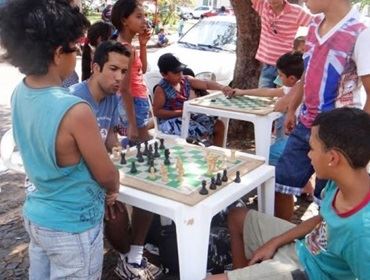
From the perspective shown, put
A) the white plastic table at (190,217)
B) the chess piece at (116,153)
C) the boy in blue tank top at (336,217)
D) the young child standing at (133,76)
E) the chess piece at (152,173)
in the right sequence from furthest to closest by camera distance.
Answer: the young child standing at (133,76) → the chess piece at (116,153) → the chess piece at (152,173) → the white plastic table at (190,217) → the boy in blue tank top at (336,217)

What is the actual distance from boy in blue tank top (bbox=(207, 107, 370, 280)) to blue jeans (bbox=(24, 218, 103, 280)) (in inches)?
20.1

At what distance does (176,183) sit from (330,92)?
1106mm

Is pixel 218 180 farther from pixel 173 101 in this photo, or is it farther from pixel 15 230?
pixel 173 101

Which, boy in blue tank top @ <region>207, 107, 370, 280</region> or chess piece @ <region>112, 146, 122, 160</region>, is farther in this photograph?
chess piece @ <region>112, 146, 122, 160</region>

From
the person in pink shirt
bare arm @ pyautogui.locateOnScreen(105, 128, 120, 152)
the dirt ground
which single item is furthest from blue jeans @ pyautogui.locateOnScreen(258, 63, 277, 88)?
bare arm @ pyautogui.locateOnScreen(105, 128, 120, 152)

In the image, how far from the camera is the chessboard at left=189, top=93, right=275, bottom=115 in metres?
3.39

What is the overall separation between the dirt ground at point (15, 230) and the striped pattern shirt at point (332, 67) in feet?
4.20

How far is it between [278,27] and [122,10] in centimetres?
179

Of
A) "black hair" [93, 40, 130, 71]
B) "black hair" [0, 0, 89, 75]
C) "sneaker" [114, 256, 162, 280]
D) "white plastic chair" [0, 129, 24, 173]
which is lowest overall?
"sneaker" [114, 256, 162, 280]

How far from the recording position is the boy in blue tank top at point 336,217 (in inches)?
60.2

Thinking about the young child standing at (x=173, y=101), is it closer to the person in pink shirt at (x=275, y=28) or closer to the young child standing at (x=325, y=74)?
the person in pink shirt at (x=275, y=28)

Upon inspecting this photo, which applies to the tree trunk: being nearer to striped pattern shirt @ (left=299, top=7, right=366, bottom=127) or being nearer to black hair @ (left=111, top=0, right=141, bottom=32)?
black hair @ (left=111, top=0, right=141, bottom=32)

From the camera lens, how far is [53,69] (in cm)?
165

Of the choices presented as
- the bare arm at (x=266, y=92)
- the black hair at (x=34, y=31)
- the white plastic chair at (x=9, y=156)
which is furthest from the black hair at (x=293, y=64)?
the black hair at (x=34, y=31)
